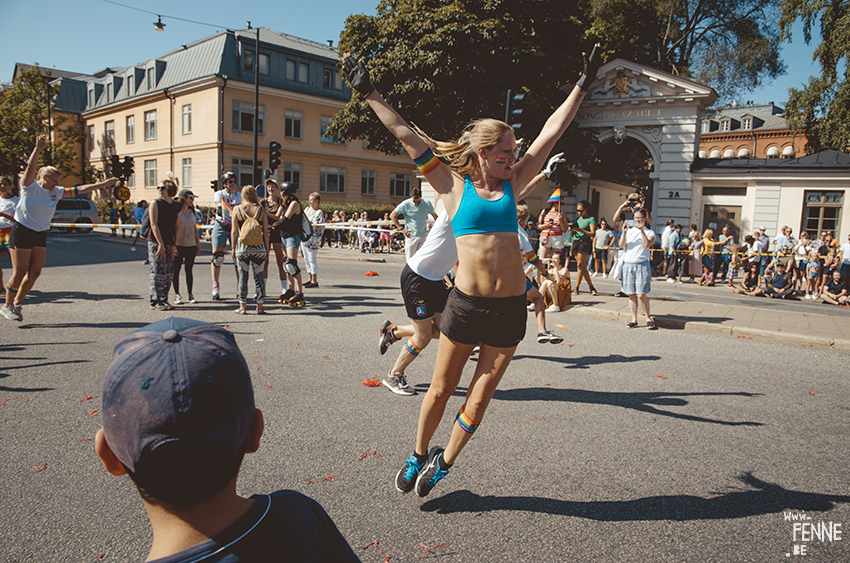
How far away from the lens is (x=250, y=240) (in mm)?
8328

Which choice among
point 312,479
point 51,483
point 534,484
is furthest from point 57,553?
point 534,484

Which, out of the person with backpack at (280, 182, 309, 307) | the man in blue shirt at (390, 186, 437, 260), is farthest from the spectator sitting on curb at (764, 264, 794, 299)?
the person with backpack at (280, 182, 309, 307)

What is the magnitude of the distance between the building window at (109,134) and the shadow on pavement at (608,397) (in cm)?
5002

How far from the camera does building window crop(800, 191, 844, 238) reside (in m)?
21.2

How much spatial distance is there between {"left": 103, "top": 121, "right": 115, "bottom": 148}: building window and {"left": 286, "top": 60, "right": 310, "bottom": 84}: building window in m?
17.9

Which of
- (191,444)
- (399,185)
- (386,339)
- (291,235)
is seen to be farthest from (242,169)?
(191,444)

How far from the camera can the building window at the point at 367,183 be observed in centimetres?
4347

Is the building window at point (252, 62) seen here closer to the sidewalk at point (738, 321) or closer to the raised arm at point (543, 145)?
the sidewalk at point (738, 321)

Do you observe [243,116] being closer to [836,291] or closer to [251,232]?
[251,232]

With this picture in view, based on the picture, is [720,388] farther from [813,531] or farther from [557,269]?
[557,269]

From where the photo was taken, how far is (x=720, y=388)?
550cm

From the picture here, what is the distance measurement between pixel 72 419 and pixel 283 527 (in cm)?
390

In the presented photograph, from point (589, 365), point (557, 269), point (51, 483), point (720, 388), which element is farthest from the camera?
point (557, 269)

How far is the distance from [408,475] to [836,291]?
15247 millimetres
